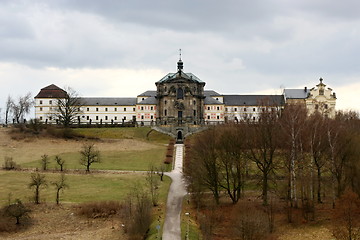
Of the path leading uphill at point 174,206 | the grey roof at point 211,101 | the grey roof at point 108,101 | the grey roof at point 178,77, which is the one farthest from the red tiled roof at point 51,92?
the path leading uphill at point 174,206

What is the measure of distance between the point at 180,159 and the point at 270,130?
33095mm

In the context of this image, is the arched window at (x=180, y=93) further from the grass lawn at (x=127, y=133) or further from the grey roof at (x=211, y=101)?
the grass lawn at (x=127, y=133)

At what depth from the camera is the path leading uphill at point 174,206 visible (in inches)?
1150

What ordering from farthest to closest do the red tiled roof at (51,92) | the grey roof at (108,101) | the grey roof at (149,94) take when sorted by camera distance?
the grey roof at (149,94), the grey roof at (108,101), the red tiled roof at (51,92)

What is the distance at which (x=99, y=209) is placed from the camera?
37.1 meters

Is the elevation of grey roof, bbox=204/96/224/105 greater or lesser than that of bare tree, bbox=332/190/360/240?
greater

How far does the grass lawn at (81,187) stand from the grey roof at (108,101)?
62003 millimetres

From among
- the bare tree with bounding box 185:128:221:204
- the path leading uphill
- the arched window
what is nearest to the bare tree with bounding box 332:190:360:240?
the bare tree with bounding box 185:128:221:204

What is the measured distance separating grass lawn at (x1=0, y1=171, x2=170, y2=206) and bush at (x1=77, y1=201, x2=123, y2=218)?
7.73 feet

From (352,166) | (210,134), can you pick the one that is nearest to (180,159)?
(210,134)

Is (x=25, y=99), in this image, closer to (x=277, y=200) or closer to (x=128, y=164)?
(x=128, y=164)

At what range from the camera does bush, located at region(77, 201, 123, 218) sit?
3656 cm

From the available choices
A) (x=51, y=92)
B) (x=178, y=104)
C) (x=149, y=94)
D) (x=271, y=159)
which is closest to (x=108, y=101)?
(x=149, y=94)

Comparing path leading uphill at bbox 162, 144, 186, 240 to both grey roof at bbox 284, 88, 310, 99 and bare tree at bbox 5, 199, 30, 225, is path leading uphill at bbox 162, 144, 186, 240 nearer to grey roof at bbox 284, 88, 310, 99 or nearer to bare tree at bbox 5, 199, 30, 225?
bare tree at bbox 5, 199, 30, 225
